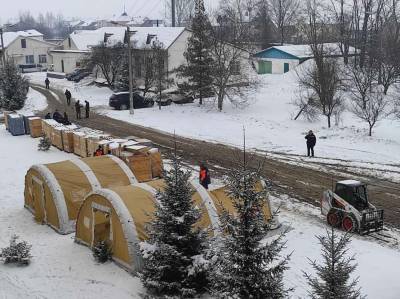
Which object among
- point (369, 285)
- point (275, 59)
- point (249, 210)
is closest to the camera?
point (249, 210)

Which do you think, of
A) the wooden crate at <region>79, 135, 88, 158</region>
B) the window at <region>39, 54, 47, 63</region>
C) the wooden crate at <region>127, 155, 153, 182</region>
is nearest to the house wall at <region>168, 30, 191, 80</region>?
the wooden crate at <region>79, 135, 88, 158</region>

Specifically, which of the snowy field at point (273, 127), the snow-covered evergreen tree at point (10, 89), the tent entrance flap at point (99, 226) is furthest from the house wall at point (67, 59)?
the tent entrance flap at point (99, 226)

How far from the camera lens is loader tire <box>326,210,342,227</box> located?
15.7 m

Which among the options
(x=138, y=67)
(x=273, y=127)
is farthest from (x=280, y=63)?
(x=273, y=127)

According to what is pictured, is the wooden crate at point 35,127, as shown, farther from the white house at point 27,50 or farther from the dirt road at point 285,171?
the white house at point 27,50

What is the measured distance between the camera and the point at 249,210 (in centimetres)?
869

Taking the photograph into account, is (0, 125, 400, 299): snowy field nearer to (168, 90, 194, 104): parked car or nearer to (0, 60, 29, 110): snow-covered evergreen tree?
(168, 90, 194, 104): parked car

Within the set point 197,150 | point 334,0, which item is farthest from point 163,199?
point 334,0

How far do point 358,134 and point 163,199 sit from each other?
21.7 metres

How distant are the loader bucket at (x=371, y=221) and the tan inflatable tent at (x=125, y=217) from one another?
4066 millimetres

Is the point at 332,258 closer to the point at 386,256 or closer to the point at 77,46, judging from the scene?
the point at 386,256

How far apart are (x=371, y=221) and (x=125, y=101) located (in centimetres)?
3003

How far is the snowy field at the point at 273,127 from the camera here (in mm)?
26922

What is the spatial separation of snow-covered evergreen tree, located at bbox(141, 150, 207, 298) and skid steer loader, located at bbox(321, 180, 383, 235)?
244 inches
